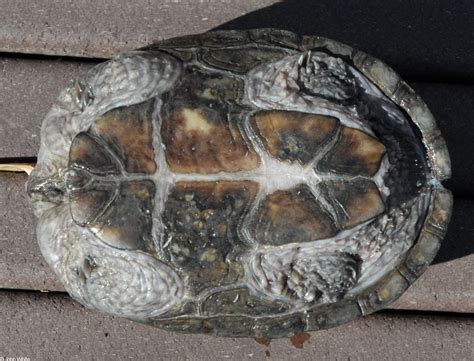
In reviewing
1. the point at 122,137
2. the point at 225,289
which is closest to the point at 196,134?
the point at 122,137

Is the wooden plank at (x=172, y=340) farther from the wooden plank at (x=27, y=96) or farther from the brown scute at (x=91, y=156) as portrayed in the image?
the brown scute at (x=91, y=156)

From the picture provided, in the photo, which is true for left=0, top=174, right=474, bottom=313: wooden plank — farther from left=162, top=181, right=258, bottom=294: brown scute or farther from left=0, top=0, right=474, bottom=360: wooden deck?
left=162, top=181, right=258, bottom=294: brown scute

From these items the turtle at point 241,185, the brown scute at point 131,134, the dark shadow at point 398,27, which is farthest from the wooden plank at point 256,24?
the brown scute at point 131,134

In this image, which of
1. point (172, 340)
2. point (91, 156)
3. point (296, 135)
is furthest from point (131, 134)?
point (172, 340)

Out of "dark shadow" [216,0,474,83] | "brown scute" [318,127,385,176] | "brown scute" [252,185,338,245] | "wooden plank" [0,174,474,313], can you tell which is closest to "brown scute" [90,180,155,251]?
"brown scute" [252,185,338,245]

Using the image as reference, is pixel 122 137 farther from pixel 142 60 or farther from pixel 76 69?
pixel 76 69

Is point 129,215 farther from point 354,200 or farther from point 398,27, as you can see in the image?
point 398,27
